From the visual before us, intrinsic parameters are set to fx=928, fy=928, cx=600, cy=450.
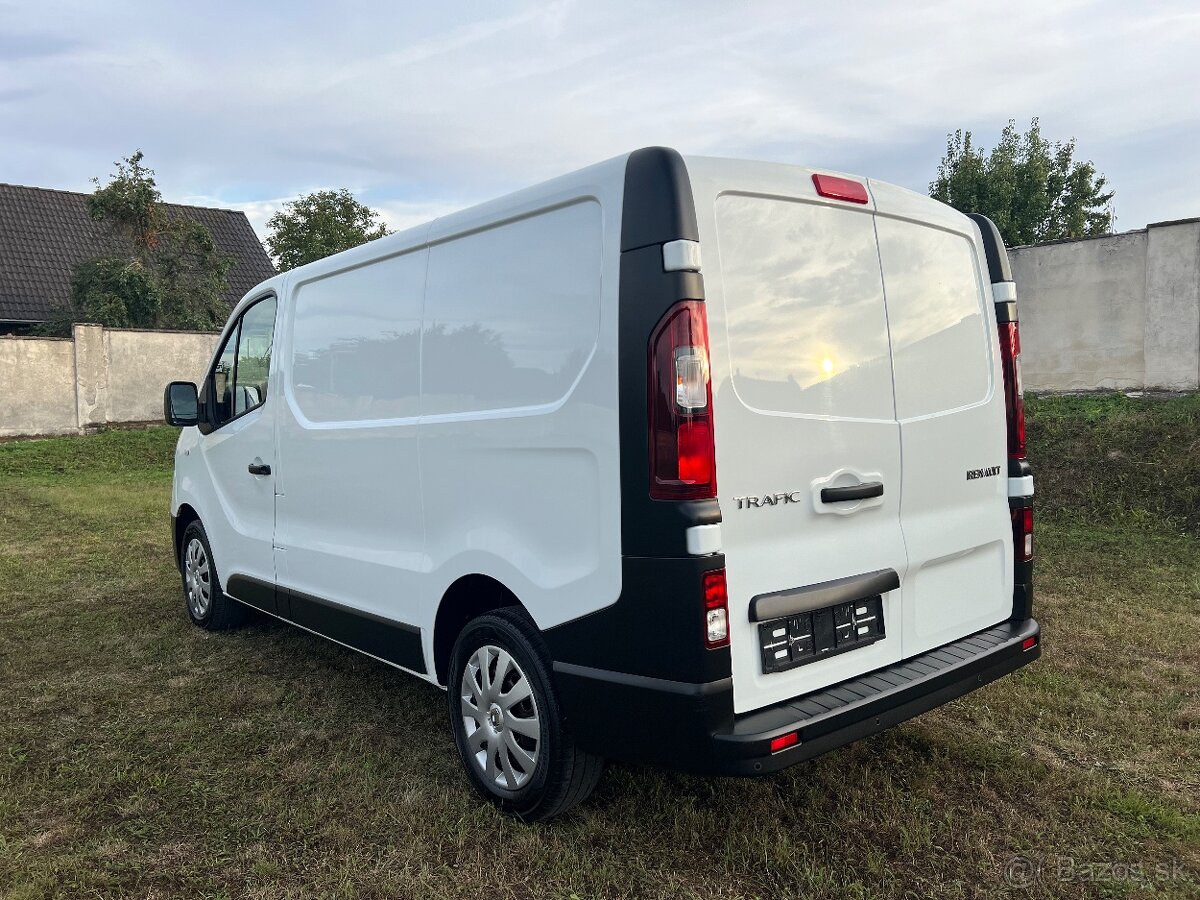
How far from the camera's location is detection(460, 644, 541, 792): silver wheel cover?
10.2 ft

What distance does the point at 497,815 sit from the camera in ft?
10.5

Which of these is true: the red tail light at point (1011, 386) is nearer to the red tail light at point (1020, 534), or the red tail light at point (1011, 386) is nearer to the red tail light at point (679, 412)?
the red tail light at point (1020, 534)

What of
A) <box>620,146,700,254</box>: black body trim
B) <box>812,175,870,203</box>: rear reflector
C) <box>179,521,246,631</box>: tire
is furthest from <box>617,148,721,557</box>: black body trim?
<box>179,521,246,631</box>: tire

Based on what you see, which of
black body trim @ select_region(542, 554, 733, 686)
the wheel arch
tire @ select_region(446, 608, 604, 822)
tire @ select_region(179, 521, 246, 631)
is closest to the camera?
black body trim @ select_region(542, 554, 733, 686)

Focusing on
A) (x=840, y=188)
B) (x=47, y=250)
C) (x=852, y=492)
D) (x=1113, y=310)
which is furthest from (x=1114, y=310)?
(x=47, y=250)

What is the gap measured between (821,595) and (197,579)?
4.40 m

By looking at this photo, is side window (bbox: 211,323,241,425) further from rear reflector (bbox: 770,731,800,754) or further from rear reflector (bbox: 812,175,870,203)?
rear reflector (bbox: 770,731,800,754)

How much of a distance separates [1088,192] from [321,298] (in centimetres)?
3884

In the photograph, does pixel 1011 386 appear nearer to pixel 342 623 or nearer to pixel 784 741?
pixel 784 741

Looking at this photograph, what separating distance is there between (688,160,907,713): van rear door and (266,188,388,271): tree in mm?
41771

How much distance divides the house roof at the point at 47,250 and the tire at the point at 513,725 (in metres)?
24.8

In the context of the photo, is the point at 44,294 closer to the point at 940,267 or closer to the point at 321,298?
the point at 321,298

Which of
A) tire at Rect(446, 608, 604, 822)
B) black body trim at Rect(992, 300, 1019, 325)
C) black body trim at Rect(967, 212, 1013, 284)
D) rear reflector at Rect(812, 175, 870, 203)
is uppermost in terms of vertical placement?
rear reflector at Rect(812, 175, 870, 203)

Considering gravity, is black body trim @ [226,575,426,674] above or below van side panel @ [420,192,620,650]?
below
